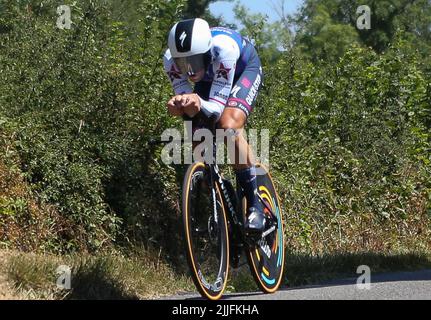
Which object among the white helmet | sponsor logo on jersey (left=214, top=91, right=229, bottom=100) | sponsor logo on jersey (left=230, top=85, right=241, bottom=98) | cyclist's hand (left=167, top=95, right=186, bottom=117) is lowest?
cyclist's hand (left=167, top=95, right=186, bottom=117)

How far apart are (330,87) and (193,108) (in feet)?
27.7

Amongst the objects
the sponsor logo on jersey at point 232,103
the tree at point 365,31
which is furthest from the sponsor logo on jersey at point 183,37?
the tree at point 365,31

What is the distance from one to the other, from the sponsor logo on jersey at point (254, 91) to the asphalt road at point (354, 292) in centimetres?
153

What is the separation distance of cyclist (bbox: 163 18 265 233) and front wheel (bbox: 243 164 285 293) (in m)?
0.31

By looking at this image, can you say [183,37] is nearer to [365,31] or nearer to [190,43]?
[190,43]

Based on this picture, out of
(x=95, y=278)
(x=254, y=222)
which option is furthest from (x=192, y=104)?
(x=95, y=278)

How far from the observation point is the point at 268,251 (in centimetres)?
774

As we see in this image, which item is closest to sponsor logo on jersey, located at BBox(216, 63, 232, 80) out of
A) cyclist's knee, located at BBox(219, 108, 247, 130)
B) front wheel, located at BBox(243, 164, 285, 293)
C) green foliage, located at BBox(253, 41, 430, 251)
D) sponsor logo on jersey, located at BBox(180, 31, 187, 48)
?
cyclist's knee, located at BBox(219, 108, 247, 130)

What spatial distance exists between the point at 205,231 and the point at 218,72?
3.97 ft

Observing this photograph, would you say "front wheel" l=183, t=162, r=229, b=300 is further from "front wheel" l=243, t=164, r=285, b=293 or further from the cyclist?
"front wheel" l=243, t=164, r=285, b=293

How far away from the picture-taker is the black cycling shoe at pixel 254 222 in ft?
23.4

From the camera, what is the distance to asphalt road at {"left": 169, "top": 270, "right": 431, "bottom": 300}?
675cm

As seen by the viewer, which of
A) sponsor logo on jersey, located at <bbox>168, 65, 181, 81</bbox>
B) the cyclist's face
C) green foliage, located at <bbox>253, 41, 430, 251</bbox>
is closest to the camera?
the cyclist's face

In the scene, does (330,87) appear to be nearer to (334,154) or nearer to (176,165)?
(334,154)
